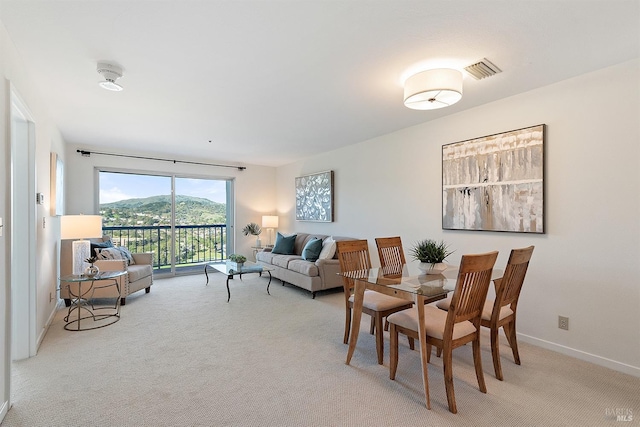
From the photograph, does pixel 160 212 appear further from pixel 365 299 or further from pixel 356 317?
pixel 356 317

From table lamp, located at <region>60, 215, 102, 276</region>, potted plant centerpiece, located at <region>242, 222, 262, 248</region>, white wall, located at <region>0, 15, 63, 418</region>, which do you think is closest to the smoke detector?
white wall, located at <region>0, 15, 63, 418</region>

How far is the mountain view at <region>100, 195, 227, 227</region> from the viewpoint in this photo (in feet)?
18.4

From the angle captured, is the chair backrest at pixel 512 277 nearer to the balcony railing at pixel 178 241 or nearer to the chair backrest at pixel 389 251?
the chair backrest at pixel 389 251

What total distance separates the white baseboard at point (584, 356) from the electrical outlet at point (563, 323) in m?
0.17

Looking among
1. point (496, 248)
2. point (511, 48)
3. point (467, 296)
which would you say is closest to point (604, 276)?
point (496, 248)

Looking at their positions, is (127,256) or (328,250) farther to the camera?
(328,250)

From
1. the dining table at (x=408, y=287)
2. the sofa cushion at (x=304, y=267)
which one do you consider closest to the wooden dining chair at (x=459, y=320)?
the dining table at (x=408, y=287)

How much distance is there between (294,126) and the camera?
4.06m

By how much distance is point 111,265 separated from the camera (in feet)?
13.2

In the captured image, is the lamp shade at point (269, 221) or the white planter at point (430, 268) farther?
the lamp shade at point (269, 221)

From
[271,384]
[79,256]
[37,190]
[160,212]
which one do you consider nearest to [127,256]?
[79,256]

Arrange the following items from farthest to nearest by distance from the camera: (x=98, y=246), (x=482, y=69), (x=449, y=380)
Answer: (x=98, y=246) < (x=482, y=69) < (x=449, y=380)

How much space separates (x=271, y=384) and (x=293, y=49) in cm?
240

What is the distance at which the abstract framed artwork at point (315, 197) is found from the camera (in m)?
5.55
